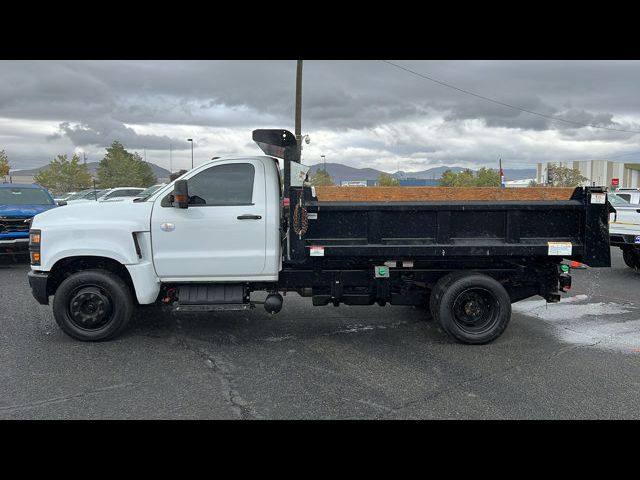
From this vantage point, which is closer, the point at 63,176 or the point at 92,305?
the point at 92,305

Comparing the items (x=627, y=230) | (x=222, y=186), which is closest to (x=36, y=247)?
(x=222, y=186)

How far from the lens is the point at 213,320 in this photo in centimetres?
681

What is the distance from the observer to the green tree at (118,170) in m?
48.3

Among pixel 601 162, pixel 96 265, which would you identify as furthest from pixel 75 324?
pixel 601 162

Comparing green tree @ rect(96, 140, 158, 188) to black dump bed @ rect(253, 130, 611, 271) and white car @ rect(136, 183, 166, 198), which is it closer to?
white car @ rect(136, 183, 166, 198)

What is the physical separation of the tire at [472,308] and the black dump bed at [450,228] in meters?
0.33

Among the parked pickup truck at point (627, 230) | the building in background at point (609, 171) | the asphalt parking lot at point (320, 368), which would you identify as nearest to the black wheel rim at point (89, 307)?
the asphalt parking lot at point (320, 368)

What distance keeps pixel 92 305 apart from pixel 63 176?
58363 millimetres

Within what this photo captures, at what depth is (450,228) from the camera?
5.66 m

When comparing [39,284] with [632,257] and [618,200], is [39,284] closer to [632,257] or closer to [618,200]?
[632,257]

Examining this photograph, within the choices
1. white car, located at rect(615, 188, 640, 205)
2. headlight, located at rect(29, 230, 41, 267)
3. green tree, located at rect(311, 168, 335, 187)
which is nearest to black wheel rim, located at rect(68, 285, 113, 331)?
headlight, located at rect(29, 230, 41, 267)

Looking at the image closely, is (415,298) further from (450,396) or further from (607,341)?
(607,341)

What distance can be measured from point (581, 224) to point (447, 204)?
164 centimetres

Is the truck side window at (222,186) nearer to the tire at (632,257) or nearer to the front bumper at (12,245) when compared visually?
the front bumper at (12,245)
